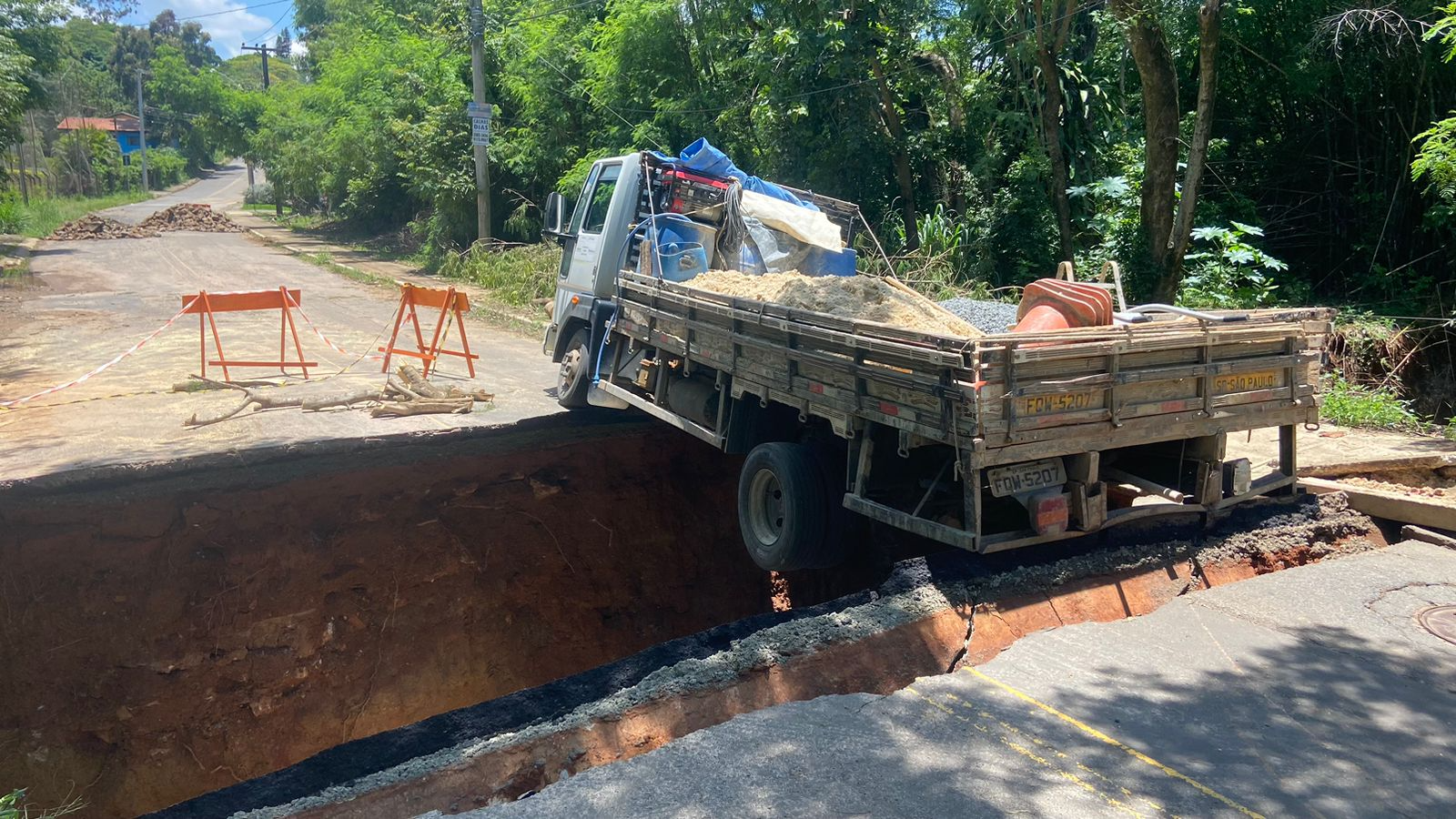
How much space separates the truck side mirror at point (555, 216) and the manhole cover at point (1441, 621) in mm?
7082

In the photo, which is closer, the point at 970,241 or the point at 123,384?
the point at 123,384

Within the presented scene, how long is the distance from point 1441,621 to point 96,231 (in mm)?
39602

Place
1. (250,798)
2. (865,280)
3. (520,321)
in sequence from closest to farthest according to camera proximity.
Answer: (250,798) < (865,280) < (520,321)

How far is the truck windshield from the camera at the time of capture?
889 centimetres

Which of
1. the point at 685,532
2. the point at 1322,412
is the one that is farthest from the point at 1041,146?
the point at 685,532

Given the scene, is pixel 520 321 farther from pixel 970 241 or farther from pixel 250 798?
pixel 250 798

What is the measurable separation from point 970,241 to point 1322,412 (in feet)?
19.0

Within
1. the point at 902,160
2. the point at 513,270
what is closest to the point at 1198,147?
the point at 902,160

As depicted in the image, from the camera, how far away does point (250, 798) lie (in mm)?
4137

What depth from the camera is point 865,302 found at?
5.90 metres

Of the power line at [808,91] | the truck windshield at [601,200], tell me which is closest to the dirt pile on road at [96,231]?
the power line at [808,91]

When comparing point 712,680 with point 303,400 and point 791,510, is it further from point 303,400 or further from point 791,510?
point 303,400

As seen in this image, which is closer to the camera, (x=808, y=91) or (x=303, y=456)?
(x=303, y=456)

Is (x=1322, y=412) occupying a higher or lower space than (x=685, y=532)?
higher
